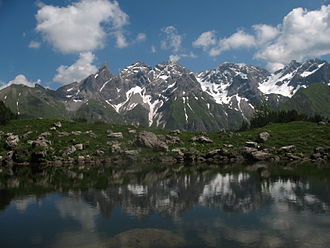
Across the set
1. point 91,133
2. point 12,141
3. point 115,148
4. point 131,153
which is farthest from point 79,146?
point 12,141

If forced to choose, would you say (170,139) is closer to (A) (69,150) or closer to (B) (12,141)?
(A) (69,150)

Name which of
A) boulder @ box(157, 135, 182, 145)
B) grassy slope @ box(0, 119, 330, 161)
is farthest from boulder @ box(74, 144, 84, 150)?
boulder @ box(157, 135, 182, 145)

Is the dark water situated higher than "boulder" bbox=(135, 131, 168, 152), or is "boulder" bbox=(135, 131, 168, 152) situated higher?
"boulder" bbox=(135, 131, 168, 152)

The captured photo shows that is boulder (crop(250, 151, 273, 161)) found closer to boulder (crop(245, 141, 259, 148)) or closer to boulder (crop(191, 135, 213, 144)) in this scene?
boulder (crop(245, 141, 259, 148))

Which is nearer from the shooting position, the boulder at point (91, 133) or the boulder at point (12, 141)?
the boulder at point (12, 141)

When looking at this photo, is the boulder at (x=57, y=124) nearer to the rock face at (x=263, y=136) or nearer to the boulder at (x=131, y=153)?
the boulder at (x=131, y=153)

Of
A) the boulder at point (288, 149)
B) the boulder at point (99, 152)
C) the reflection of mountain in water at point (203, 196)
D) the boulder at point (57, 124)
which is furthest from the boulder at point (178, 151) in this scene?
the boulder at point (57, 124)

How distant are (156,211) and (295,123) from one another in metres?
142

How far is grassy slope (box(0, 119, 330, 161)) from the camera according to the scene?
12843 cm

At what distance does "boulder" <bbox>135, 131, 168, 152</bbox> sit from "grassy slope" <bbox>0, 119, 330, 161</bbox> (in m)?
3.67

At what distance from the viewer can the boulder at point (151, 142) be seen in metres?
134

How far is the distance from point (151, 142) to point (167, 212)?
9162 centimetres

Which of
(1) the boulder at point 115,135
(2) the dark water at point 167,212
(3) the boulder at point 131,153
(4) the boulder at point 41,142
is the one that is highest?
(1) the boulder at point 115,135

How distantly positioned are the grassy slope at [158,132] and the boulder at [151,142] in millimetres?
3667
